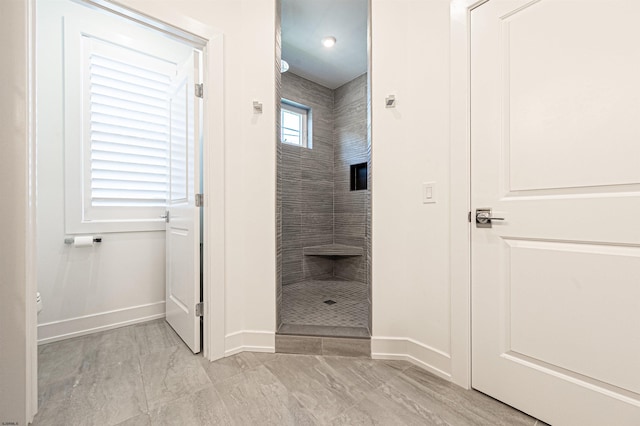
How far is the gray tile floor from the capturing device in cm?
116

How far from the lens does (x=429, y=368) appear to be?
4.99 ft

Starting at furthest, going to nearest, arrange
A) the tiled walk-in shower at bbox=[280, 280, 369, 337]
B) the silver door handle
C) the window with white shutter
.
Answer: the window with white shutter < the tiled walk-in shower at bbox=[280, 280, 369, 337] < the silver door handle

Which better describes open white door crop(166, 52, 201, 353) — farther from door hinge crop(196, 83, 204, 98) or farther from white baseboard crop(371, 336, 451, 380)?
white baseboard crop(371, 336, 451, 380)

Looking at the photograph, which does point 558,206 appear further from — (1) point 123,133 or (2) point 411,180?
(1) point 123,133

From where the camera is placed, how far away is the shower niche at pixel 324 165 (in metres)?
2.80

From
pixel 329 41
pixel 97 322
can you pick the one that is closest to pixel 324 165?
pixel 329 41

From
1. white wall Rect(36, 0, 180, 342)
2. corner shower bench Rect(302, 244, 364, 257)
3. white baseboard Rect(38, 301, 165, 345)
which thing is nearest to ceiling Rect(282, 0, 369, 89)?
white wall Rect(36, 0, 180, 342)

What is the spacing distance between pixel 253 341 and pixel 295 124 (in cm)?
283

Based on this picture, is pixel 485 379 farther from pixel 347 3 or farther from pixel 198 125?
pixel 347 3

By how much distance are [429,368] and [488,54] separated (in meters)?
1.78

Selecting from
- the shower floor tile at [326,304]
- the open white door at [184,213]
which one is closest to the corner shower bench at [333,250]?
the shower floor tile at [326,304]

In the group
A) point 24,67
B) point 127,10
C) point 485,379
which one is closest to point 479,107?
point 485,379

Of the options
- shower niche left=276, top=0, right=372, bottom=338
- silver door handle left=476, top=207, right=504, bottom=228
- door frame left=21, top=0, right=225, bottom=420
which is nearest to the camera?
silver door handle left=476, top=207, right=504, bottom=228

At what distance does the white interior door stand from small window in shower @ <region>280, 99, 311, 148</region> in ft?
8.15
